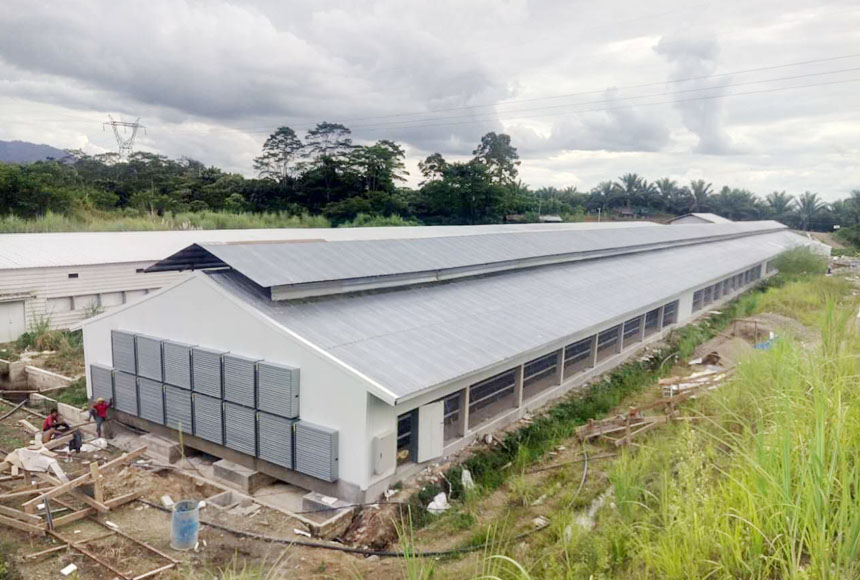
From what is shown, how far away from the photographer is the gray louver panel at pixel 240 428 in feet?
31.1

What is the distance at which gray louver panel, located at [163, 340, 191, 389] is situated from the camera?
10380mm

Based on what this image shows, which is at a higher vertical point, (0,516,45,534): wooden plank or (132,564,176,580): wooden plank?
(0,516,45,534): wooden plank

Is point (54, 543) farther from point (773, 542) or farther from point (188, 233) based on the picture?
point (188, 233)

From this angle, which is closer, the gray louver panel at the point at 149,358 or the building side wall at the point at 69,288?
the gray louver panel at the point at 149,358

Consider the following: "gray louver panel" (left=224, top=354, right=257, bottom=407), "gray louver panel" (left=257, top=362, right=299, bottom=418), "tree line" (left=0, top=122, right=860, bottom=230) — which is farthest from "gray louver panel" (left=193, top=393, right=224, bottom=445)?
"tree line" (left=0, top=122, right=860, bottom=230)

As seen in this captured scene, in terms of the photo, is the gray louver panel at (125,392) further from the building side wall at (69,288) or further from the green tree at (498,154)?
the green tree at (498,154)

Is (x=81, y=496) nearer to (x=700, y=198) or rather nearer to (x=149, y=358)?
(x=149, y=358)

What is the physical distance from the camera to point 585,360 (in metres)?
15.9

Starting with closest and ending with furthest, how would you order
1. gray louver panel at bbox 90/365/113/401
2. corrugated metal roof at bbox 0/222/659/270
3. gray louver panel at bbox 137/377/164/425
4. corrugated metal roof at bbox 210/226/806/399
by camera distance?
corrugated metal roof at bbox 210/226/806/399, gray louver panel at bbox 137/377/164/425, gray louver panel at bbox 90/365/113/401, corrugated metal roof at bbox 0/222/659/270

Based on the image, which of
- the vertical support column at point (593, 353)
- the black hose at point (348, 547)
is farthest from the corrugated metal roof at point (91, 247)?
the vertical support column at point (593, 353)

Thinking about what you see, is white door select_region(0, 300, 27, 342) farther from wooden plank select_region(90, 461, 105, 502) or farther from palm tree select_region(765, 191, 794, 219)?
palm tree select_region(765, 191, 794, 219)

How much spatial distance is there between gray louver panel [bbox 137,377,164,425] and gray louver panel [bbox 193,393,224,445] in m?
1.09

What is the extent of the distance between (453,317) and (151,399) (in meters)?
6.29

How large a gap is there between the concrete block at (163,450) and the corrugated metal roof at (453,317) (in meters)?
3.34
